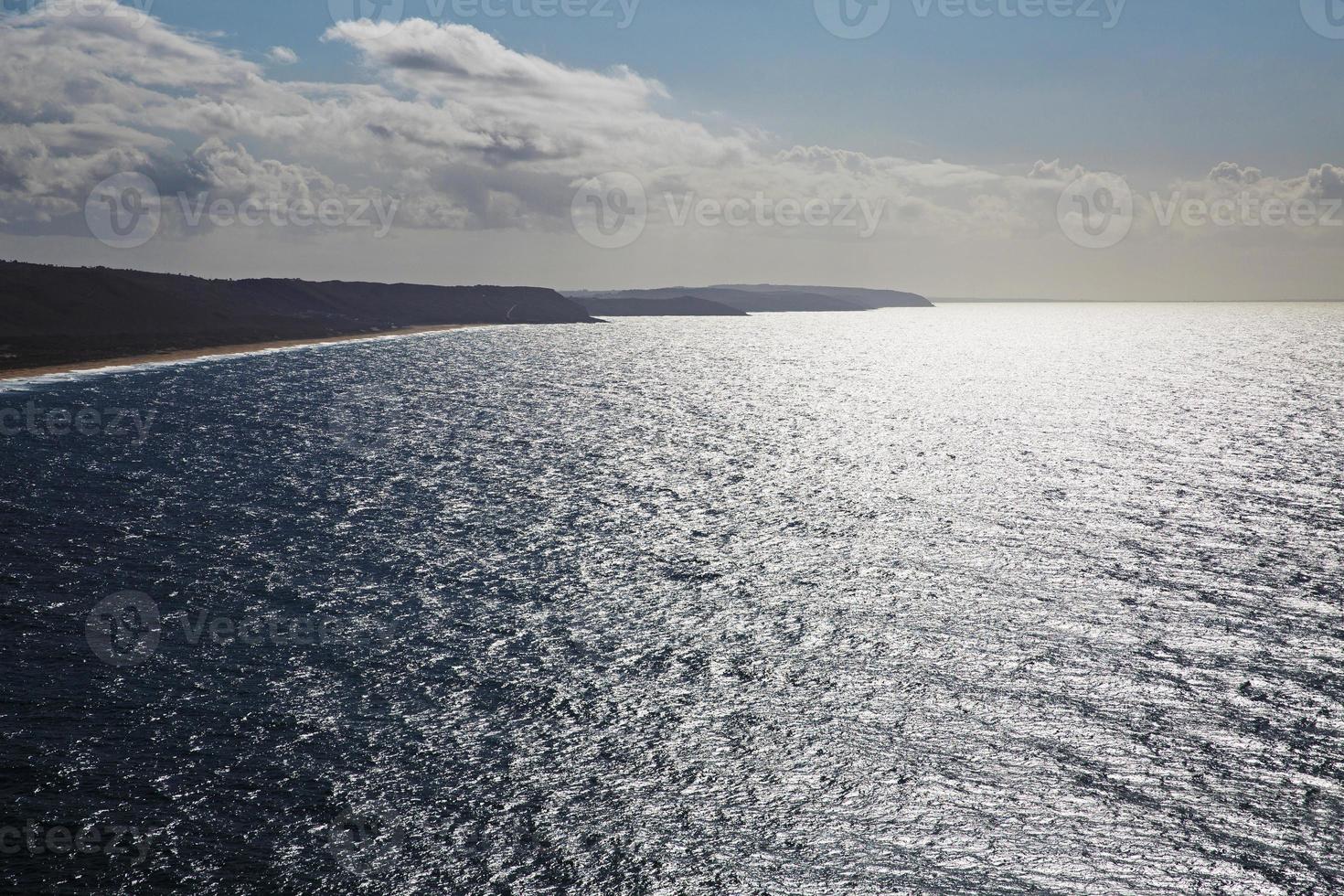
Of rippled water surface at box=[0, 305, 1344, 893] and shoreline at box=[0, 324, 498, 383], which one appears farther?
shoreline at box=[0, 324, 498, 383]

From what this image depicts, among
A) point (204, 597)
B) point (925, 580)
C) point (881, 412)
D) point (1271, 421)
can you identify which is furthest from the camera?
point (881, 412)

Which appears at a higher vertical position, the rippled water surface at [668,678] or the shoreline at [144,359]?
the shoreline at [144,359]

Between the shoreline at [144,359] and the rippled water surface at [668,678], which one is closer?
the rippled water surface at [668,678]

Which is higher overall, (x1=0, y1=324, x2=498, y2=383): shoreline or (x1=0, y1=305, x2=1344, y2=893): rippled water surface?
(x1=0, y1=324, x2=498, y2=383): shoreline

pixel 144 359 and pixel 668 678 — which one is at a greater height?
pixel 144 359

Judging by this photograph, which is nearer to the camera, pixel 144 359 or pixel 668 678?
pixel 668 678

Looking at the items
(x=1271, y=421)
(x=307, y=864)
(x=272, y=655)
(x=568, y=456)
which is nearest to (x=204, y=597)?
(x=272, y=655)

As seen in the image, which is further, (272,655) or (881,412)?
(881,412)

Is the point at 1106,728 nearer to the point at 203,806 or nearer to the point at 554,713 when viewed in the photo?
the point at 554,713
